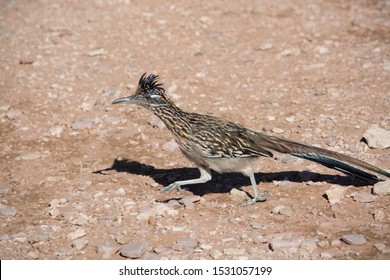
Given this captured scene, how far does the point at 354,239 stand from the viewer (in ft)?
23.1

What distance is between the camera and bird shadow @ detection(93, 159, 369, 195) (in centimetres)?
855

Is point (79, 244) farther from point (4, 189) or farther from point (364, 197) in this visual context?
point (364, 197)

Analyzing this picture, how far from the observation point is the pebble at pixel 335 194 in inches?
312

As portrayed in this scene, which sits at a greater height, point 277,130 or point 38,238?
point 277,130

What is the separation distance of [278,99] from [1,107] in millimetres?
4426

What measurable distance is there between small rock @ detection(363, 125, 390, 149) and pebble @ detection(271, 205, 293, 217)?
1.78m

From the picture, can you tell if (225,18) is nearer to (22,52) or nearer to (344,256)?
(22,52)

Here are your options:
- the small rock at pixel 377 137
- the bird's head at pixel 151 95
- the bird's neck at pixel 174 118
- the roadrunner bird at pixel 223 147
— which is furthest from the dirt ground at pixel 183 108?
the bird's head at pixel 151 95

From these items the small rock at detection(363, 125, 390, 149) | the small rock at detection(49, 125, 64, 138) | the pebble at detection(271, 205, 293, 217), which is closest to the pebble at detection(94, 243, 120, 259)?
the pebble at detection(271, 205, 293, 217)

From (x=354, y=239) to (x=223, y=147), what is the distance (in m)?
1.90

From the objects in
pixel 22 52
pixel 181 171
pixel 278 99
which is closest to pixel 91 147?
pixel 181 171

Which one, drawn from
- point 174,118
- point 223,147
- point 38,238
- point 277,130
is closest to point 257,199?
point 223,147

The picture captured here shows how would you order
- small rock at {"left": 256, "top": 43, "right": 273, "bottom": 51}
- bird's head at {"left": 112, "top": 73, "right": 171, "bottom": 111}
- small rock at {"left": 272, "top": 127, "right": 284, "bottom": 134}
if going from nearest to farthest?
bird's head at {"left": 112, "top": 73, "right": 171, "bottom": 111} → small rock at {"left": 272, "top": 127, "right": 284, "bottom": 134} → small rock at {"left": 256, "top": 43, "right": 273, "bottom": 51}

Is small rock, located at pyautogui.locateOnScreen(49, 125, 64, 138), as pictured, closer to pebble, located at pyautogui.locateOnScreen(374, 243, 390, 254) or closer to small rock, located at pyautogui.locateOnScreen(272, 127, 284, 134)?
small rock, located at pyautogui.locateOnScreen(272, 127, 284, 134)
